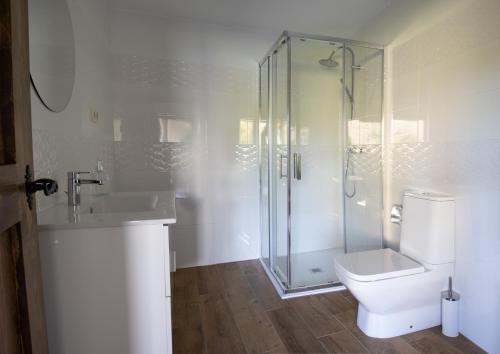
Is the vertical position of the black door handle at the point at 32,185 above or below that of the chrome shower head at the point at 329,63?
below

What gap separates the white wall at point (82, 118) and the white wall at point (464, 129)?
221 centimetres

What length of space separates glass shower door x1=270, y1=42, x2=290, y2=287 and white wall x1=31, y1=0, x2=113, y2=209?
53.9 inches

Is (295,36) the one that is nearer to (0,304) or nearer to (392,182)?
(392,182)

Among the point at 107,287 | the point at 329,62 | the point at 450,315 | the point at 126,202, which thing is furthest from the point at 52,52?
the point at 450,315

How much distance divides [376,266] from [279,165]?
3.55 ft

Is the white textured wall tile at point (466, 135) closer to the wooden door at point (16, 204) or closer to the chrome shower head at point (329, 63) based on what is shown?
the chrome shower head at point (329, 63)

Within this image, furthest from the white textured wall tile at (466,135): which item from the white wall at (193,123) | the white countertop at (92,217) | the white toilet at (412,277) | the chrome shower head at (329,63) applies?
the white countertop at (92,217)

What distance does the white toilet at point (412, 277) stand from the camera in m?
1.52

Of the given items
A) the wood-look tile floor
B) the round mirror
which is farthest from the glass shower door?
the round mirror

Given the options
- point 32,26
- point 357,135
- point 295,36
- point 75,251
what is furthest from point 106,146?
point 357,135

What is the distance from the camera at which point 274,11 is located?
225cm

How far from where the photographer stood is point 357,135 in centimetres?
242

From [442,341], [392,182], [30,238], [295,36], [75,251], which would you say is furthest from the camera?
[392,182]

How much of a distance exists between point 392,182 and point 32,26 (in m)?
2.44
